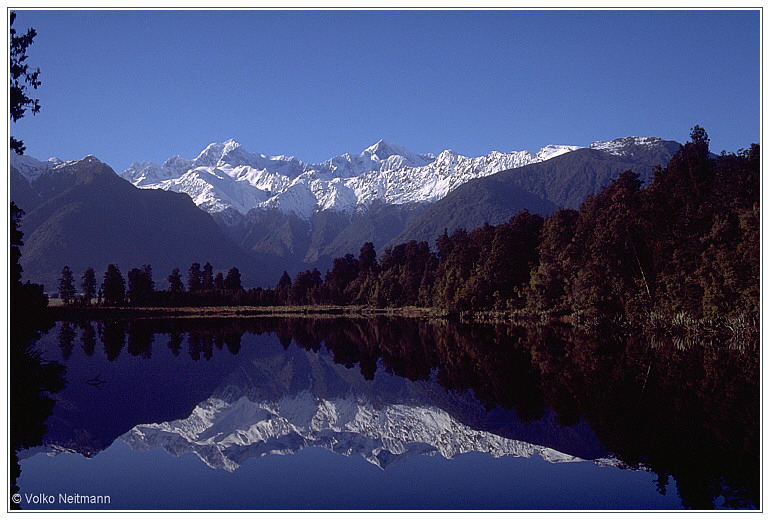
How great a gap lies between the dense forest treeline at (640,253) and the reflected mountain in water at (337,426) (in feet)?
108

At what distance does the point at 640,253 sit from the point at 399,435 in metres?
57.3

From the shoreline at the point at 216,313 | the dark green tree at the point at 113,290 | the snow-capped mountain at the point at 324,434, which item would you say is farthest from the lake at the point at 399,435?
the dark green tree at the point at 113,290

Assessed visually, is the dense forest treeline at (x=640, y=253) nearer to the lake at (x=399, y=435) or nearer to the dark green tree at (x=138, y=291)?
the lake at (x=399, y=435)

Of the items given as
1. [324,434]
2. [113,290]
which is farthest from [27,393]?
[113,290]

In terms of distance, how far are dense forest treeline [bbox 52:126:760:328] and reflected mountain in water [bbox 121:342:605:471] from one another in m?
33.0

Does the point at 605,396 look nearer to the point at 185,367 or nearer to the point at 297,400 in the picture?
the point at 297,400

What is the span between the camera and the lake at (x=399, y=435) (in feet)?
56.1

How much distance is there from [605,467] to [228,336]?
61648 millimetres

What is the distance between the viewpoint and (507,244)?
109 m

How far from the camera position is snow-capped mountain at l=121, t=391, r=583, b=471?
2114 centimetres

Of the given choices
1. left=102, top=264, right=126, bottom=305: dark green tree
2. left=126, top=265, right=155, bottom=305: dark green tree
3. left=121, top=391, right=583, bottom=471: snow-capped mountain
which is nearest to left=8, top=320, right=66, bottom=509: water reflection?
left=121, top=391, right=583, bottom=471: snow-capped mountain

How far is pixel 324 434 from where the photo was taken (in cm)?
2427

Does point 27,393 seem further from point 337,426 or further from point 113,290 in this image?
point 113,290

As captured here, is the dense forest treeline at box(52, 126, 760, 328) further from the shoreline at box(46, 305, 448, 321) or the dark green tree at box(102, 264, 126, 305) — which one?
the dark green tree at box(102, 264, 126, 305)
